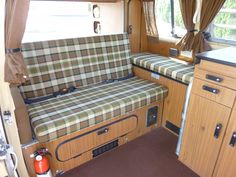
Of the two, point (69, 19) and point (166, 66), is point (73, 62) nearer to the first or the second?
point (69, 19)

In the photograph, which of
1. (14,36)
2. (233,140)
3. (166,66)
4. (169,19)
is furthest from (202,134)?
(169,19)

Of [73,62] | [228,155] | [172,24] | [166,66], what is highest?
[172,24]

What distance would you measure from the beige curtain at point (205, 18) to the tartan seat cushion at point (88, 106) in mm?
610

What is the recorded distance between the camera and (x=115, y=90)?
2078 millimetres

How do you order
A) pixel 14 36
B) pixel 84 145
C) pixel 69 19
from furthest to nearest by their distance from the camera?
pixel 69 19 < pixel 84 145 < pixel 14 36

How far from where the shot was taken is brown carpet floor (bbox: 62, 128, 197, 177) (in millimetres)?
1709

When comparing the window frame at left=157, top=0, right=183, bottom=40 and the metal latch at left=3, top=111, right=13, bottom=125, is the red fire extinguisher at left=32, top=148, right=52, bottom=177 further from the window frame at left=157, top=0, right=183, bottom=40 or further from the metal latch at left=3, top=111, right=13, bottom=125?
the window frame at left=157, top=0, right=183, bottom=40

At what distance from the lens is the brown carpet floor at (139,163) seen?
171cm

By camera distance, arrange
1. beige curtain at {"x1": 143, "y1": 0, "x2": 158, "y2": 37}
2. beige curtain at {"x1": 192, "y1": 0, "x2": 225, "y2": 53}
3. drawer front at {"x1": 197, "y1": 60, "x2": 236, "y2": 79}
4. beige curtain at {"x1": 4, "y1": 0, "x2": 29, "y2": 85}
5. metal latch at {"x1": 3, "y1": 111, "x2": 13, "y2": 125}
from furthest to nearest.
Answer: beige curtain at {"x1": 143, "y1": 0, "x2": 158, "y2": 37} → beige curtain at {"x1": 192, "y1": 0, "x2": 225, "y2": 53} → drawer front at {"x1": 197, "y1": 60, "x2": 236, "y2": 79} → metal latch at {"x1": 3, "y1": 111, "x2": 13, "y2": 125} → beige curtain at {"x1": 4, "y1": 0, "x2": 29, "y2": 85}

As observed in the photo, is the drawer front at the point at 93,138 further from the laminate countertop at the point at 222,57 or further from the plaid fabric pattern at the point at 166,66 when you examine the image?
the laminate countertop at the point at 222,57

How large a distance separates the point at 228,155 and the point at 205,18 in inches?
54.4

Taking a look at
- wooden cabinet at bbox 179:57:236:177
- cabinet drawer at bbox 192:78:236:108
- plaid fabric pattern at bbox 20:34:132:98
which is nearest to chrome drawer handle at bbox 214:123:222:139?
wooden cabinet at bbox 179:57:236:177

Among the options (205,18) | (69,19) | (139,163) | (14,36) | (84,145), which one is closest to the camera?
(14,36)

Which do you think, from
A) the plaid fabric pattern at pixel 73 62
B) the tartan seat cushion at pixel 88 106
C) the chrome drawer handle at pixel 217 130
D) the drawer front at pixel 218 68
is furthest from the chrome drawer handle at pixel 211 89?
the plaid fabric pattern at pixel 73 62
